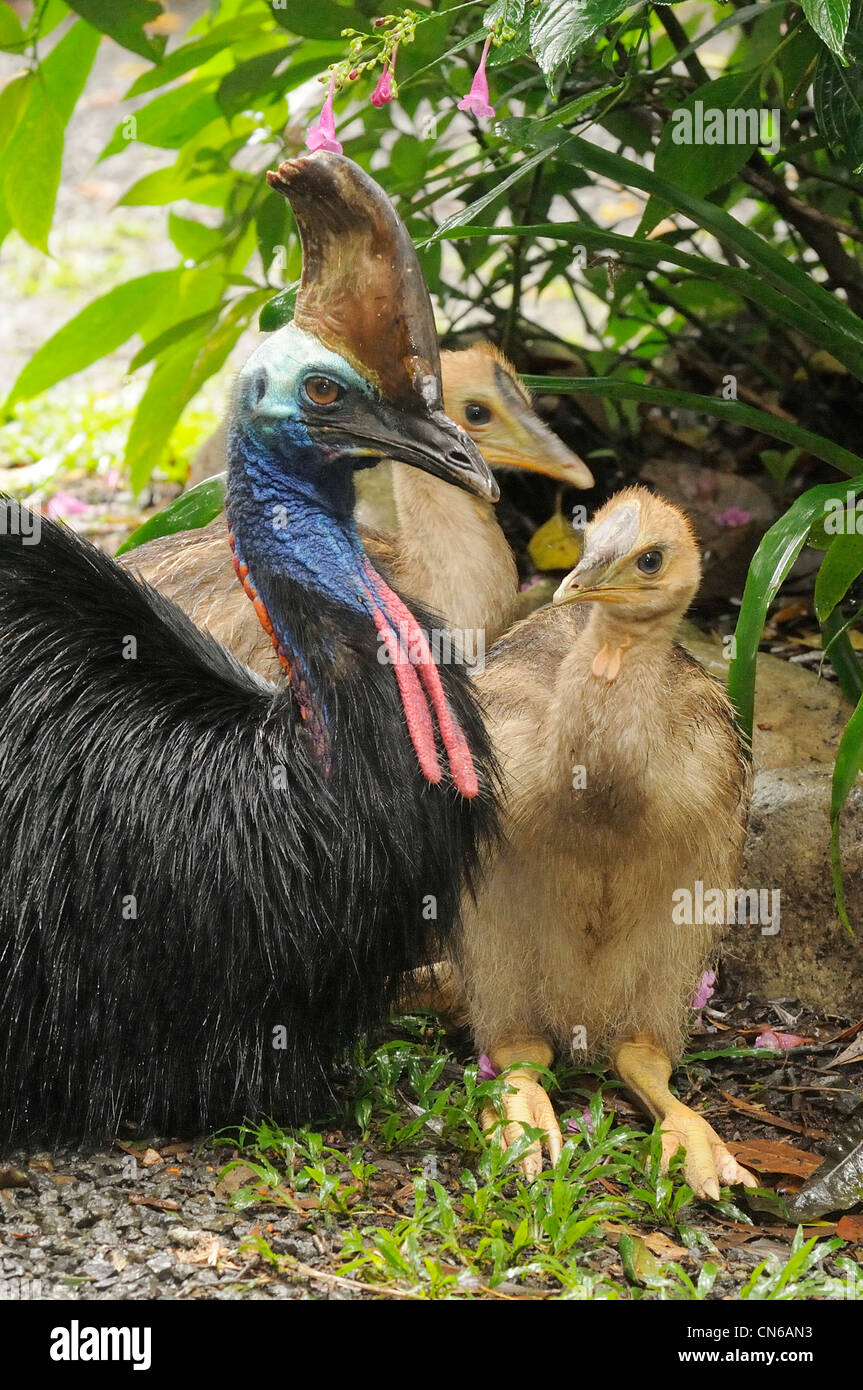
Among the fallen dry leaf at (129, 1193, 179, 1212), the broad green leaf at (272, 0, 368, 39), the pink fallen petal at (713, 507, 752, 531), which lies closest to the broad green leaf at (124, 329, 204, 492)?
the broad green leaf at (272, 0, 368, 39)

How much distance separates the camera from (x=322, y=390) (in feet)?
9.23

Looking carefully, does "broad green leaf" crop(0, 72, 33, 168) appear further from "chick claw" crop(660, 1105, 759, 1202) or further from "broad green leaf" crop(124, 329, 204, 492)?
"chick claw" crop(660, 1105, 759, 1202)

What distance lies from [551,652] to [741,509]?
1.54 metres

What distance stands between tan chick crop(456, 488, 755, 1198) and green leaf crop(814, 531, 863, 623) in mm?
243

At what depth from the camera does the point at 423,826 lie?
113 inches

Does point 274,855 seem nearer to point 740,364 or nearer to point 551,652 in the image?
point 551,652

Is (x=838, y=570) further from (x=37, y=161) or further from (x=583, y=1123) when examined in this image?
(x=37, y=161)

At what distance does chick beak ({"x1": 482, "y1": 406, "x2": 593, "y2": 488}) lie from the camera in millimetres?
3834

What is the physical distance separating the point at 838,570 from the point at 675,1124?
3.50 feet

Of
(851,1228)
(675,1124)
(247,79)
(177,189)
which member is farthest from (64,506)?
(851,1228)

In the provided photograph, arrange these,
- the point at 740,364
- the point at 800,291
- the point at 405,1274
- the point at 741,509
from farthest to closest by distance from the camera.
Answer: the point at 740,364 → the point at 741,509 → the point at 800,291 → the point at 405,1274

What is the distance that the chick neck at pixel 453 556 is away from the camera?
3.81 metres

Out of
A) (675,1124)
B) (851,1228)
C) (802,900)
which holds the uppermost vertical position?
(802,900)

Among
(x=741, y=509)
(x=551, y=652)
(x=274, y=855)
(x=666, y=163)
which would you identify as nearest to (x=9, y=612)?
(x=274, y=855)
